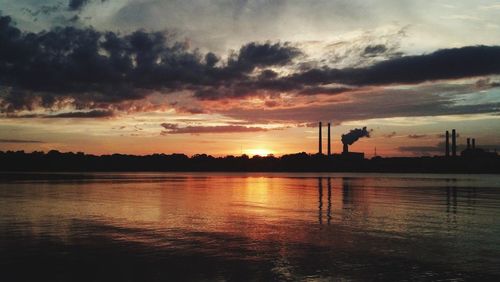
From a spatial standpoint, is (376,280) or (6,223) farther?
(6,223)

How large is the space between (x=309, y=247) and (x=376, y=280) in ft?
18.5

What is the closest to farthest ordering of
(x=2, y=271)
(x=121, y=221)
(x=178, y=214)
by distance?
(x=2, y=271), (x=121, y=221), (x=178, y=214)

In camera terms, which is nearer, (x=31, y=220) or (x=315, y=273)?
(x=315, y=273)

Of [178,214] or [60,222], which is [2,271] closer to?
[60,222]

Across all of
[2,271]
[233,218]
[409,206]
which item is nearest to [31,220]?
[233,218]

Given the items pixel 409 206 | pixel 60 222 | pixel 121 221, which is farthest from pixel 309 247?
pixel 409 206

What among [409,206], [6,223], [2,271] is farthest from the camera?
[409,206]

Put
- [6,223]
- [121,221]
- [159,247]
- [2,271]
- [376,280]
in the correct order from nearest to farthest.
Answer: [376,280] < [2,271] < [159,247] < [6,223] < [121,221]

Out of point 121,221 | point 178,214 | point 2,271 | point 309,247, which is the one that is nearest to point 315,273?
point 309,247

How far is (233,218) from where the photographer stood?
3022 cm

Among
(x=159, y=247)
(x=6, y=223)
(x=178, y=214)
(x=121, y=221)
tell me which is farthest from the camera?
(x=178, y=214)

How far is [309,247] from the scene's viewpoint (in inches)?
781

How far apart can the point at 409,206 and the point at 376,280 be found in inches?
999

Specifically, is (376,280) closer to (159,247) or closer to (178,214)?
(159,247)
